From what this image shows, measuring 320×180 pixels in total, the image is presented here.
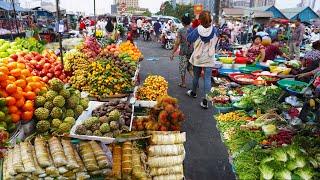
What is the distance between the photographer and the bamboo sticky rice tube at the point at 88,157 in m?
2.88

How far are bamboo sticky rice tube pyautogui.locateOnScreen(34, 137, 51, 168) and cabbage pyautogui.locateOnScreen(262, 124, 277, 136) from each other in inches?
103

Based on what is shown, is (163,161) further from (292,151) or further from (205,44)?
(205,44)

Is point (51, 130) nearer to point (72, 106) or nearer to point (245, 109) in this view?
point (72, 106)

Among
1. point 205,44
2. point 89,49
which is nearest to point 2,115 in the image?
point 89,49

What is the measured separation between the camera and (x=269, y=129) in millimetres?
4004

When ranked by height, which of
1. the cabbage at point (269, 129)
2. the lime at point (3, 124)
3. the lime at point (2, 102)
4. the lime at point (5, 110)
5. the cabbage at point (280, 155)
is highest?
the lime at point (2, 102)

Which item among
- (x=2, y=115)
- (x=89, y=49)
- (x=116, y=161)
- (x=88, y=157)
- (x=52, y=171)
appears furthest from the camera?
(x=89, y=49)

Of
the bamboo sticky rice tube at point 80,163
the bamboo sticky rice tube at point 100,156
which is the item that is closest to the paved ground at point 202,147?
the bamboo sticky rice tube at point 100,156

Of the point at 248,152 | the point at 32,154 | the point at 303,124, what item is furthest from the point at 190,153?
the point at 32,154

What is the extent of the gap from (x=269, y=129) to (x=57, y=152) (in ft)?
8.45

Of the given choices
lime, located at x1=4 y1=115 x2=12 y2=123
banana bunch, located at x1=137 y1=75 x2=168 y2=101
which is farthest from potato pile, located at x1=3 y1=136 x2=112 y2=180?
banana bunch, located at x1=137 y1=75 x2=168 y2=101

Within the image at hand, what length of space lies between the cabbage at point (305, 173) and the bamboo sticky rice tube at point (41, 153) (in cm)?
222

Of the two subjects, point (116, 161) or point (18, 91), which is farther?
point (18, 91)

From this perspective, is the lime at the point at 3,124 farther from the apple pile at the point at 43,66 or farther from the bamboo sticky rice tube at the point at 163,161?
the apple pile at the point at 43,66
